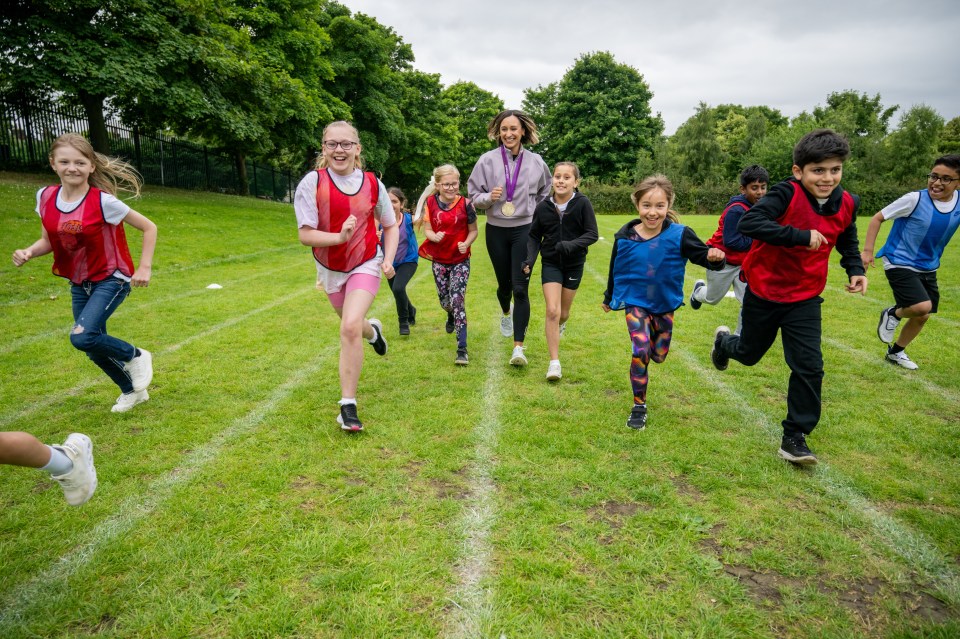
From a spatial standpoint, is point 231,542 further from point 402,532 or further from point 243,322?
point 243,322

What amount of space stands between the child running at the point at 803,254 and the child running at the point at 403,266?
4.36 m

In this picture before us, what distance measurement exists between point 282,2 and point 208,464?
90.6 ft

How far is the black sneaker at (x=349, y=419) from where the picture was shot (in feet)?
12.8

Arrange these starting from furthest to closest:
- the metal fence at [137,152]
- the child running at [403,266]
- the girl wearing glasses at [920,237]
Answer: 1. the metal fence at [137,152]
2. the child running at [403,266]
3. the girl wearing glasses at [920,237]

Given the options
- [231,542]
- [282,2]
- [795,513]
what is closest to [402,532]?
[231,542]

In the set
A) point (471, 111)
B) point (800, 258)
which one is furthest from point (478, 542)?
point (471, 111)

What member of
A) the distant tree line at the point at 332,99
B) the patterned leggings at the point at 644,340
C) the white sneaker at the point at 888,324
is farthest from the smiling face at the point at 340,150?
the distant tree line at the point at 332,99

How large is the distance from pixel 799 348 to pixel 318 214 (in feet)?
11.7

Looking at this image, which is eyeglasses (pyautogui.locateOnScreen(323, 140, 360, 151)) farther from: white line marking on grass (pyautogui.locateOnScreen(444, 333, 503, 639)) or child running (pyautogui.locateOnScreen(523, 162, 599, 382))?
white line marking on grass (pyautogui.locateOnScreen(444, 333, 503, 639))

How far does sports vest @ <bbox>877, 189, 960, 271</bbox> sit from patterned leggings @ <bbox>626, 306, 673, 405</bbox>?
9.63ft

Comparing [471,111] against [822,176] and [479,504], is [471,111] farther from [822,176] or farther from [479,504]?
[479,504]

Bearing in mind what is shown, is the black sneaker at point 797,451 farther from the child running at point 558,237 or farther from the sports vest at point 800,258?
the child running at point 558,237

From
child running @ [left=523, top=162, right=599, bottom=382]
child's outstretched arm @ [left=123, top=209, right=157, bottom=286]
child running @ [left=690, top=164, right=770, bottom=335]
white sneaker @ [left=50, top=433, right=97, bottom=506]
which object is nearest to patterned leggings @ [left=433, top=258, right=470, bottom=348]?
child running @ [left=523, top=162, right=599, bottom=382]

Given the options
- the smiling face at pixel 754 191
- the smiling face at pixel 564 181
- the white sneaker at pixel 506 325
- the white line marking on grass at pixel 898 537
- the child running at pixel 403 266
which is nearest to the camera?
the white line marking on grass at pixel 898 537
